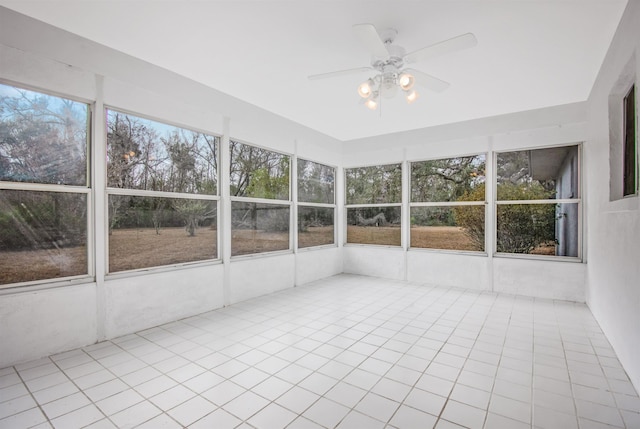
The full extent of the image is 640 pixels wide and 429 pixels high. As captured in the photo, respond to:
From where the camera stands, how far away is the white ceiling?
2.47 meters

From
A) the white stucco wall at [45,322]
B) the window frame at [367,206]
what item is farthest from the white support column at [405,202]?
the white stucco wall at [45,322]

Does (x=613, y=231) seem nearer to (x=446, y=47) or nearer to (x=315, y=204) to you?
(x=446, y=47)

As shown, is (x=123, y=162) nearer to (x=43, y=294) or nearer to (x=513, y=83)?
(x=43, y=294)

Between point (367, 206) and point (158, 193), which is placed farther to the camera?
point (367, 206)

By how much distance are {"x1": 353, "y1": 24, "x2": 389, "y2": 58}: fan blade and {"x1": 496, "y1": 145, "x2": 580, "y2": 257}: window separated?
372cm

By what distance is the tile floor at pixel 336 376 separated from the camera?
200cm

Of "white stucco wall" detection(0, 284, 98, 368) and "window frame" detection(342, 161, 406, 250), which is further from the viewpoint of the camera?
"window frame" detection(342, 161, 406, 250)

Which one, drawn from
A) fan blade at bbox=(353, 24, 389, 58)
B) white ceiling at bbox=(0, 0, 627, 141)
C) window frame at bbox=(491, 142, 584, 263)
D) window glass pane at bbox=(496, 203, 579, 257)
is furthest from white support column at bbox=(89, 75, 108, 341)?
window glass pane at bbox=(496, 203, 579, 257)

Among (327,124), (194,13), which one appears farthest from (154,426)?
(327,124)

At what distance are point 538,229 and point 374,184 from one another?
300cm

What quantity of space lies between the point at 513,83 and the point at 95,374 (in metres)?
5.28

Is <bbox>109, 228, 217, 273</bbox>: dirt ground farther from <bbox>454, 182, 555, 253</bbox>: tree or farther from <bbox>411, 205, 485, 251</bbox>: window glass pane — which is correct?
<bbox>454, 182, 555, 253</bbox>: tree

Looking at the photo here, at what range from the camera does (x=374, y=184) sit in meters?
6.59

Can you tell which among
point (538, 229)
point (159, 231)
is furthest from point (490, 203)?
point (159, 231)
